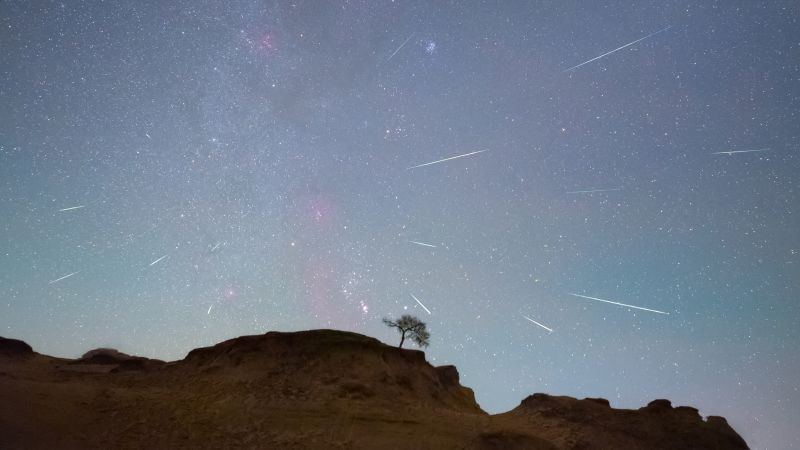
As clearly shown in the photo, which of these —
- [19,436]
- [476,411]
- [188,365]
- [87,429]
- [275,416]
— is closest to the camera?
[19,436]

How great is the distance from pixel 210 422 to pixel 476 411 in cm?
2387

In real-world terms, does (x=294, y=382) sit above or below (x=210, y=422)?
above

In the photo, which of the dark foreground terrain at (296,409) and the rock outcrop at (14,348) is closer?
the dark foreground terrain at (296,409)

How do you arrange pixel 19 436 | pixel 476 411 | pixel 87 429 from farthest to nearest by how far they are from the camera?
pixel 476 411 < pixel 87 429 < pixel 19 436

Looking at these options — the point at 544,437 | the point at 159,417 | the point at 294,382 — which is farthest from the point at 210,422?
the point at 544,437

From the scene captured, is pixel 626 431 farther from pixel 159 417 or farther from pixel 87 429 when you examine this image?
pixel 87 429

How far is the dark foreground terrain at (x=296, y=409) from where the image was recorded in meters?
26.5

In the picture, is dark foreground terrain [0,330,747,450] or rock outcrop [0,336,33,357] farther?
rock outcrop [0,336,33,357]

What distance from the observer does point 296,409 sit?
29.4 meters

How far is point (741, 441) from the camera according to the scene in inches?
1254

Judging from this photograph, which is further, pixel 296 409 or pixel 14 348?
pixel 14 348

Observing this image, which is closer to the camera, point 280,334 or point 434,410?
point 434,410

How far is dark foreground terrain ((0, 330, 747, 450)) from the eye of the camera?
2655 cm

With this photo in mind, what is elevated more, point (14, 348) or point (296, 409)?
point (14, 348)
